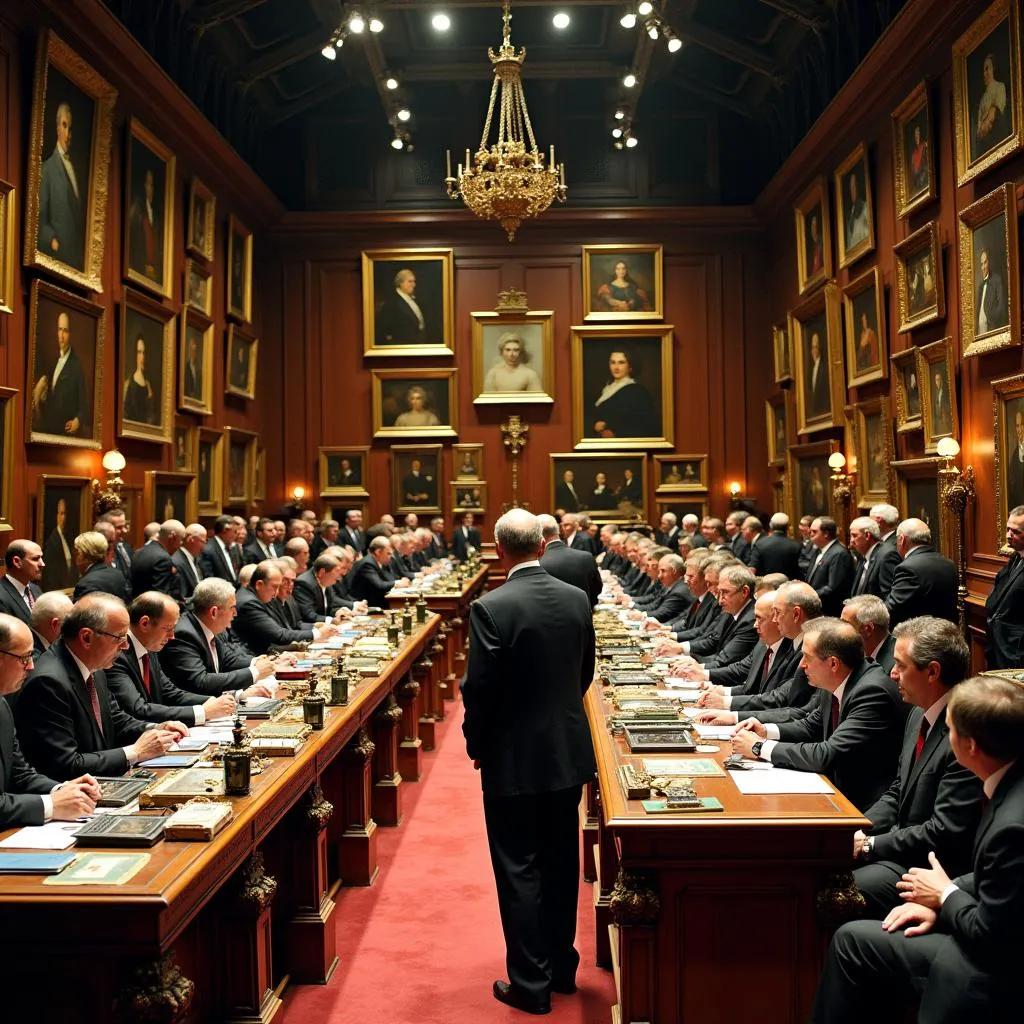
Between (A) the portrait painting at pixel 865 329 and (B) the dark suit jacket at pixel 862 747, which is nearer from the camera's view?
(B) the dark suit jacket at pixel 862 747

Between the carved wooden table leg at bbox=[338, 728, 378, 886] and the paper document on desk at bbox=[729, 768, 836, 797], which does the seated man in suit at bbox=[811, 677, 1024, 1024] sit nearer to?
the paper document on desk at bbox=[729, 768, 836, 797]

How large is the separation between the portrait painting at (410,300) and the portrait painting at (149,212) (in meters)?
5.62

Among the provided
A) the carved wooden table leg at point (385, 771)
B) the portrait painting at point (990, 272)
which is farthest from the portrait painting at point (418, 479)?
the carved wooden table leg at point (385, 771)

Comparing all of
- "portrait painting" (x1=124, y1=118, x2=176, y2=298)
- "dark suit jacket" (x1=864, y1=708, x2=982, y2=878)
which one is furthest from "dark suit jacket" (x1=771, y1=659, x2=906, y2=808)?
"portrait painting" (x1=124, y1=118, x2=176, y2=298)

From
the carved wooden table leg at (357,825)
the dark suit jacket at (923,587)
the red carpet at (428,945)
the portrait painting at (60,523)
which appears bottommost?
the red carpet at (428,945)

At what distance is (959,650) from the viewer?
12.2ft

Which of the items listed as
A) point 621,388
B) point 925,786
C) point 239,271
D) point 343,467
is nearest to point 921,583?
point 925,786

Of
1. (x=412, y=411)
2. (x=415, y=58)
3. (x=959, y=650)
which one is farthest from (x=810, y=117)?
(x=959, y=650)

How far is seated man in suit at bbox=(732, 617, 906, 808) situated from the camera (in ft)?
13.9

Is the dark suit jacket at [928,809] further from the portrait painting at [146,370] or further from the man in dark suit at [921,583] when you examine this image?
the portrait painting at [146,370]

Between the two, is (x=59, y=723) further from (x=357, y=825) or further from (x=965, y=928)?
(x=965, y=928)

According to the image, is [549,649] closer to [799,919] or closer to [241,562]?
[799,919]

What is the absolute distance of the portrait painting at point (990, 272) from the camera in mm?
8641

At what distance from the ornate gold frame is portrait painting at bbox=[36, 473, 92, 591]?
794 centimetres
